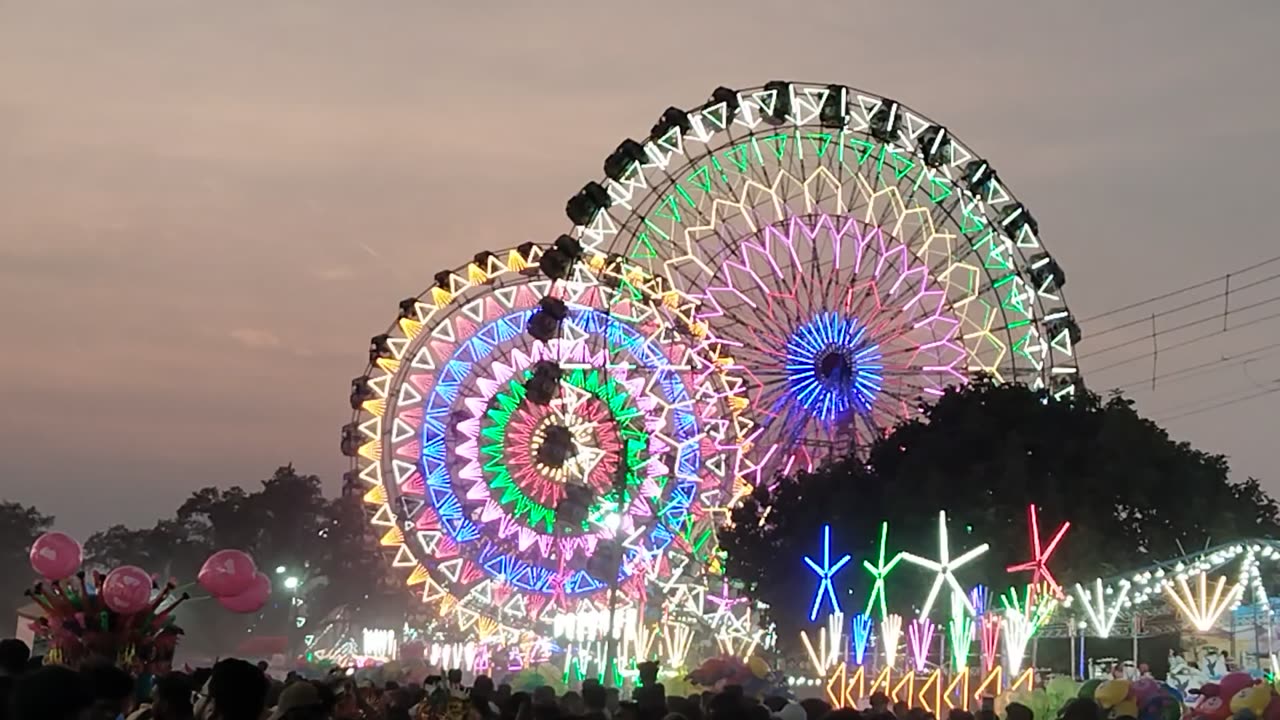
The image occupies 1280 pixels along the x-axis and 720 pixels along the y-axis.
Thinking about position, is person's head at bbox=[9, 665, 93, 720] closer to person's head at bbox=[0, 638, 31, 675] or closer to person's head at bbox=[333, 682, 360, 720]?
person's head at bbox=[0, 638, 31, 675]

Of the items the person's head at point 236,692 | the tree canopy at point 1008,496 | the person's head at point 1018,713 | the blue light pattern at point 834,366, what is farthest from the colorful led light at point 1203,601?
the person's head at point 236,692

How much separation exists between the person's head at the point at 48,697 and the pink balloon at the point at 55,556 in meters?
14.9

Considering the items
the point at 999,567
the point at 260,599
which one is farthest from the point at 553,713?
the point at 999,567

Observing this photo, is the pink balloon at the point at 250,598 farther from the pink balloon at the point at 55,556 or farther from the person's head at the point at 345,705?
the person's head at the point at 345,705

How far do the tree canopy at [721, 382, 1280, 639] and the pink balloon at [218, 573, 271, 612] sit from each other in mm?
21511

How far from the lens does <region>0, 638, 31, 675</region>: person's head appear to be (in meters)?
Result: 9.82

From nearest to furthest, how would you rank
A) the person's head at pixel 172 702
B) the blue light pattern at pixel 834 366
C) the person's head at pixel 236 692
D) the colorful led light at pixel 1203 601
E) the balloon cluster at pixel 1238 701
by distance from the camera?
the person's head at pixel 236 692, the person's head at pixel 172 702, the balloon cluster at pixel 1238 701, the colorful led light at pixel 1203 601, the blue light pattern at pixel 834 366

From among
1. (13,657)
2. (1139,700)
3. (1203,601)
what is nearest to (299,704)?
(13,657)

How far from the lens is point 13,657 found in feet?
32.4

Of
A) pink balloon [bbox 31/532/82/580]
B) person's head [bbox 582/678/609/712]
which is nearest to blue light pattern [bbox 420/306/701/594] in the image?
pink balloon [bbox 31/532/82/580]

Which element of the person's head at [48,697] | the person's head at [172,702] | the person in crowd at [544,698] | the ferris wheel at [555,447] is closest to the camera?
the person's head at [48,697]

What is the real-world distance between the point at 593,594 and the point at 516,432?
6389mm

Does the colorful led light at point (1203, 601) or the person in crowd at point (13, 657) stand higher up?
the colorful led light at point (1203, 601)

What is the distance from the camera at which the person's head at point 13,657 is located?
982cm
